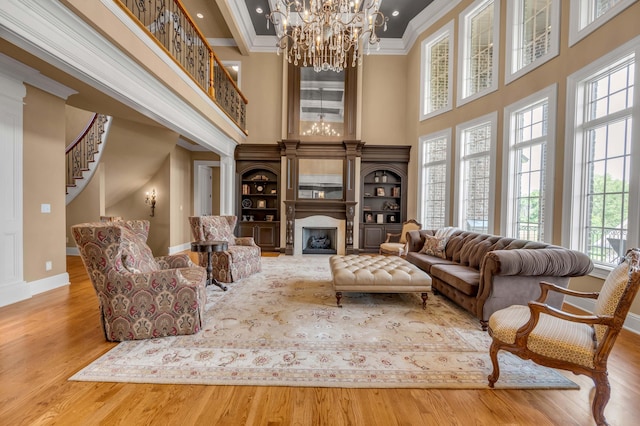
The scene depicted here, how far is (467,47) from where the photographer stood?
5559 millimetres

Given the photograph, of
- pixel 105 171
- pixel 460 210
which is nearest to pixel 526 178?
pixel 460 210

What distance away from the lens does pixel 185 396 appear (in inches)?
69.9

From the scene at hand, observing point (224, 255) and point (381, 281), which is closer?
point (381, 281)

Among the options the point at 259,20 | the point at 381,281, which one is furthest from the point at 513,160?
the point at 259,20

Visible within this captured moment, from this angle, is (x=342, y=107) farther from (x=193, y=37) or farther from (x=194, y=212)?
(x=194, y=212)

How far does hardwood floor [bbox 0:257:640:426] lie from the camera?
1.60 metres

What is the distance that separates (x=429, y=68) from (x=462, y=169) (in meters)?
2.80

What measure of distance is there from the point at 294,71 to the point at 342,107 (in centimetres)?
157

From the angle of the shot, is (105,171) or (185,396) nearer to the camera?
(185,396)

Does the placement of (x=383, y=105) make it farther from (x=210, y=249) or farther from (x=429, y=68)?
(x=210, y=249)

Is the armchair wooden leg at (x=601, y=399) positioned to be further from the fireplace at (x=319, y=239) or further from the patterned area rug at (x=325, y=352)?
the fireplace at (x=319, y=239)

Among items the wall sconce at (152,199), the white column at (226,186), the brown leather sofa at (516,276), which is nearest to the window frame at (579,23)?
the brown leather sofa at (516,276)

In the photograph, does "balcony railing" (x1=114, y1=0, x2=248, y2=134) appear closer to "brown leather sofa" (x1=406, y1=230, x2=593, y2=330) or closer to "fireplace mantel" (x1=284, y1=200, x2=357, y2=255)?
"fireplace mantel" (x1=284, y1=200, x2=357, y2=255)

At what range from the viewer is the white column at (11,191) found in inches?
132
